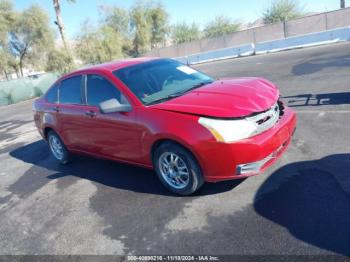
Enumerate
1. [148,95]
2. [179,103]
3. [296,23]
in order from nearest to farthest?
[179,103] → [148,95] → [296,23]

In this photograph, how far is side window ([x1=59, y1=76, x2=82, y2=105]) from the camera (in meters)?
5.31

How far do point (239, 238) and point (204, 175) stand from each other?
0.87 meters

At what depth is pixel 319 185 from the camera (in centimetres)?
385

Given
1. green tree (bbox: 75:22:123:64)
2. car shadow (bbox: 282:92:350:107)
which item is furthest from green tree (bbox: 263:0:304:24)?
car shadow (bbox: 282:92:350:107)

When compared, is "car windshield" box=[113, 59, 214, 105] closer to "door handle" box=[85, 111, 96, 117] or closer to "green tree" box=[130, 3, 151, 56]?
"door handle" box=[85, 111, 96, 117]

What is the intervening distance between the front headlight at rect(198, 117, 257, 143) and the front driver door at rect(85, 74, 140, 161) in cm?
112

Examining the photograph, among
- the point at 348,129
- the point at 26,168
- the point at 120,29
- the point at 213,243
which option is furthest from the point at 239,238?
the point at 120,29

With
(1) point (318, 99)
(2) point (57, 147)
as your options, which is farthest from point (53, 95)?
(1) point (318, 99)

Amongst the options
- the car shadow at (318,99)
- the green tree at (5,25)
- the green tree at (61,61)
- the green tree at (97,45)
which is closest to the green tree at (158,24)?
the green tree at (97,45)

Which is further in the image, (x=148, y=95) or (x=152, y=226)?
(x=148, y=95)

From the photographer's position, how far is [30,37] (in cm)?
3681

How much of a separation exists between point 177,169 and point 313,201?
1576 millimetres

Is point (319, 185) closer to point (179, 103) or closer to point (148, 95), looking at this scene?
point (179, 103)

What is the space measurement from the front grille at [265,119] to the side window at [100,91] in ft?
5.61
